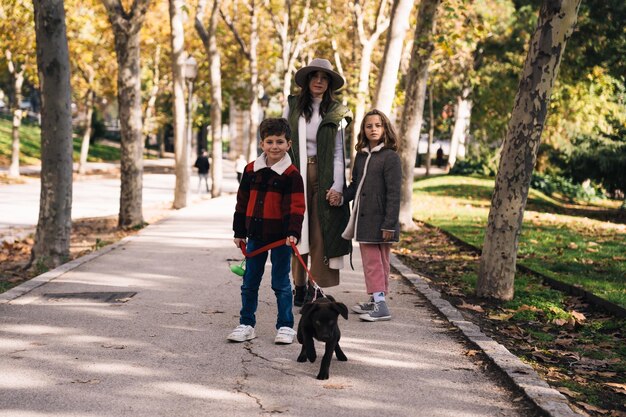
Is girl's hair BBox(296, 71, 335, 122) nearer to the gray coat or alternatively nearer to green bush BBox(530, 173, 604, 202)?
the gray coat

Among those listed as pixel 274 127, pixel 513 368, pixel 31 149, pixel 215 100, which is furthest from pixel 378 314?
pixel 31 149

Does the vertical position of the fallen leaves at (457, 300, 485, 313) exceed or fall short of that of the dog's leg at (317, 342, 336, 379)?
it falls short

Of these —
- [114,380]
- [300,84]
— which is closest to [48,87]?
[300,84]

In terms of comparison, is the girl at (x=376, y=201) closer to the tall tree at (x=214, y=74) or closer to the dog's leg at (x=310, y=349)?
the dog's leg at (x=310, y=349)

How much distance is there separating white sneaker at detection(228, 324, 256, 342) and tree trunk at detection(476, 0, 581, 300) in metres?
3.16

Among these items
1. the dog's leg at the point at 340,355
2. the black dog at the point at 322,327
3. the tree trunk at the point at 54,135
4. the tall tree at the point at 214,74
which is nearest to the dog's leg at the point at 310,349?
the black dog at the point at 322,327

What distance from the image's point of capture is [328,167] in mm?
7184

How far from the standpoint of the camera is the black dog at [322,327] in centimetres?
533

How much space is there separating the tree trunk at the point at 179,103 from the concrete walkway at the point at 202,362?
12618 millimetres

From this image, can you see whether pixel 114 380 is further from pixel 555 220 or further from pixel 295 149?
pixel 555 220

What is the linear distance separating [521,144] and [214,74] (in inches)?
752

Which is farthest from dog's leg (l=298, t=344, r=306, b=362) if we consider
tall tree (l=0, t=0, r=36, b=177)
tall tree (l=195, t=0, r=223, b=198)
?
tall tree (l=0, t=0, r=36, b=177)

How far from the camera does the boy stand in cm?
608

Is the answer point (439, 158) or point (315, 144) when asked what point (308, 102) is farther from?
point (439, 158)
